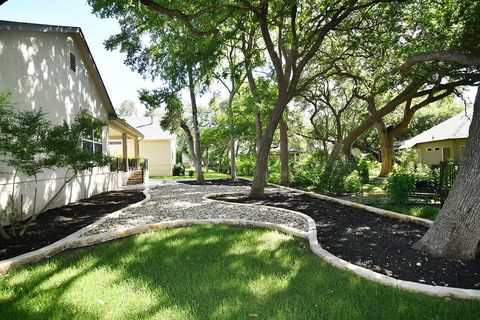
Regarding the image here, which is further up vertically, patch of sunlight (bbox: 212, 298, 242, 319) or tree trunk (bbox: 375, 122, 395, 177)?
tree trunk (bbox: 375, 122, 395, 177)

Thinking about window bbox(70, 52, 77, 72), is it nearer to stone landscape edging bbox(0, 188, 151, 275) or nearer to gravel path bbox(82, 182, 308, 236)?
gravel path bbox(82, 182, 308, 236)

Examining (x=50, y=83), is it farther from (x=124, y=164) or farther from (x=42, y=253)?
(x=124, y=164)

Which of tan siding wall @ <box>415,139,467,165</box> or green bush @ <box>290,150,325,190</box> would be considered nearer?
green bush @ <box>290,150,325,190</box>

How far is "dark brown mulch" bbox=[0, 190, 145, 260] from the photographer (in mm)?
6020

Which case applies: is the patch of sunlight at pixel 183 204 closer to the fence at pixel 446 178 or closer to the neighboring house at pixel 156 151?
the fence at pixel 446 178

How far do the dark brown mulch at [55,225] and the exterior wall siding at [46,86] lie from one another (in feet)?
2.28

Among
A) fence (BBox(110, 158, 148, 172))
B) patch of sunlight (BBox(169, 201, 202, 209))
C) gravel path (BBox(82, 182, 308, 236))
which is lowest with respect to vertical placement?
gravel path (BBox(82, 182, 308, 236))

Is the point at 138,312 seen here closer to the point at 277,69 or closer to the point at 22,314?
the point at 22,314

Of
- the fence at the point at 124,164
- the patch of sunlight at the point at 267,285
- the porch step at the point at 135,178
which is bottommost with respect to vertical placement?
the patch of sunlight at the point at 267,285

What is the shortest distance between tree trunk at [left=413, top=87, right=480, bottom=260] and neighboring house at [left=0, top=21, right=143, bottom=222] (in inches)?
337

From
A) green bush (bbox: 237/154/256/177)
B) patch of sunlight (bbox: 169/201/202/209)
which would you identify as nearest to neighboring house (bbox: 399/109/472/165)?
green bush (bbox: 237/154/256/177)

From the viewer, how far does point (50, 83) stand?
10523 millimetres

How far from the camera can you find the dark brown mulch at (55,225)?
19.8ft

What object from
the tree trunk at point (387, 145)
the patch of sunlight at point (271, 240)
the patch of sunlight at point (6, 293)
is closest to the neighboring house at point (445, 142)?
the tree trunk at point (387, 145)
